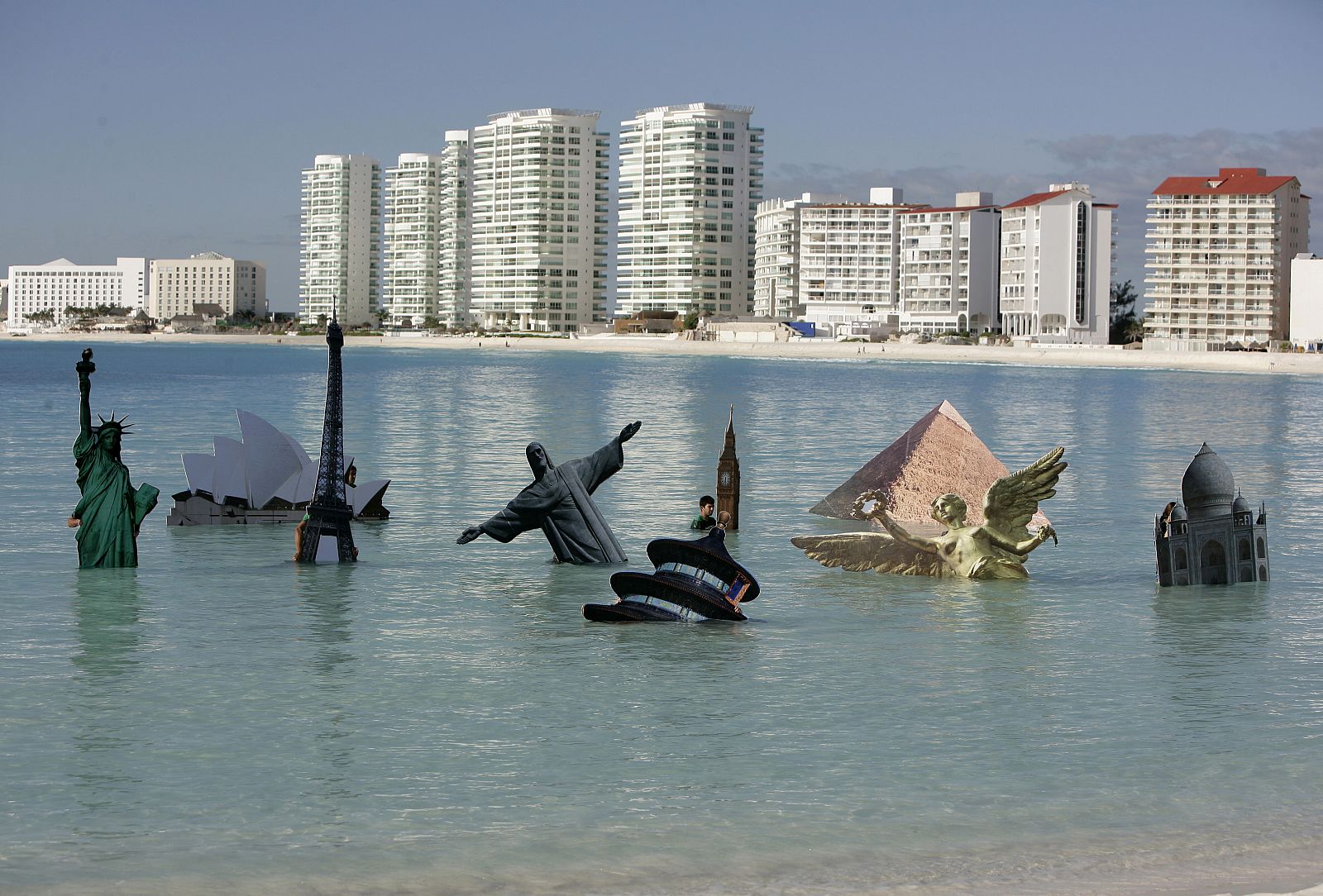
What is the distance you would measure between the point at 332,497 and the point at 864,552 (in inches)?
274

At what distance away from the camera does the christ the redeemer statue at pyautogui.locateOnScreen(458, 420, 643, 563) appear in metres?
19.8

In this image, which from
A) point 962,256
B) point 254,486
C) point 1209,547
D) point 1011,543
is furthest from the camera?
point 962,256

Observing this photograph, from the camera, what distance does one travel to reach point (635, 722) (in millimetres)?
12258

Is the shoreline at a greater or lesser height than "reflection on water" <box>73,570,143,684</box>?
greater

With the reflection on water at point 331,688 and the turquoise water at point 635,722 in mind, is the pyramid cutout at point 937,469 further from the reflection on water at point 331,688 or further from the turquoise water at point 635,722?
the reflection on water at point 331,688

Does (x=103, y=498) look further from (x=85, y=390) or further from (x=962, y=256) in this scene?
(x=962, y=256)

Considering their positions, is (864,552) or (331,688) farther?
(864,552)

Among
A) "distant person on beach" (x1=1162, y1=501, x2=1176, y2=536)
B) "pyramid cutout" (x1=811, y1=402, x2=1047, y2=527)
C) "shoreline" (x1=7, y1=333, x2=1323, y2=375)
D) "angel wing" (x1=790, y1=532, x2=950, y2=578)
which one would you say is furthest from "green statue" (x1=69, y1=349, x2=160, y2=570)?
"shoreline" (x1=7, y1=333, x2=1323, y2=375)

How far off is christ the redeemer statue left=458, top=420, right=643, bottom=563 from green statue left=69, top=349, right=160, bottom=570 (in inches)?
159

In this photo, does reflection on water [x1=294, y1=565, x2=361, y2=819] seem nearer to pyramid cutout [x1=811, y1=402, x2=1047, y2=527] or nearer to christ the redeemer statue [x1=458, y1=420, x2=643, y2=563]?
christ the redeemer statue [x1=458, y1=420, x2=643, y2=563]

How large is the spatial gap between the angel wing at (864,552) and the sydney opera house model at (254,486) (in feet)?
27.0

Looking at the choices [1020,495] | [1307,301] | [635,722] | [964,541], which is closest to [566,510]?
[964,541]

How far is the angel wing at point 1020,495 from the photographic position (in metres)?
18.7

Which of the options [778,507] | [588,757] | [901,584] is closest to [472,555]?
[901,584]
